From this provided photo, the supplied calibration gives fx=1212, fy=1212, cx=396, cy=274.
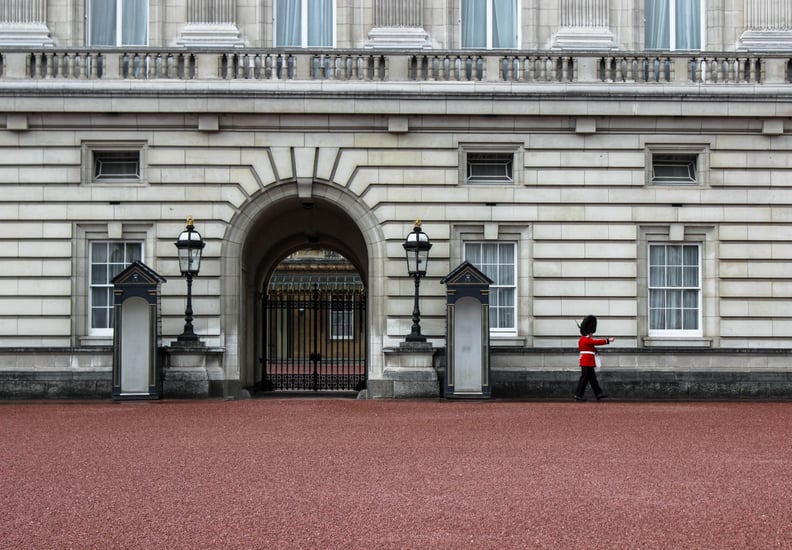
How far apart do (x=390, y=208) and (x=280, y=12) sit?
14.4 feet

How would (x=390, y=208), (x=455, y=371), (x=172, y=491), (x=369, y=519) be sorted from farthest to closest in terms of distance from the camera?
(x=390, y=208) → (x=455, y=371) → (x=172, y=491) → (x=369, y=519)

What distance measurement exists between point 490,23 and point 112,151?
24.3ft

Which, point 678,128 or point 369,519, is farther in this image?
point 678,128

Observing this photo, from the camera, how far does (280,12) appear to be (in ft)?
74.7

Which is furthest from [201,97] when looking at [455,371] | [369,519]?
[369,519]

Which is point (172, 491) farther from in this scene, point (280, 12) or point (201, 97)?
point (280, 12)

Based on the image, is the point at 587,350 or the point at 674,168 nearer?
the point at 587,350

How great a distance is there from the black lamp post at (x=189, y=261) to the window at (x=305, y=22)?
4.28 meters

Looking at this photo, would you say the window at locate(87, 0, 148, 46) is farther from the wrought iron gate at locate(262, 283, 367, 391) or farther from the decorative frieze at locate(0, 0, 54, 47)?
the wrought iron gate at locate(262, 283, 367, 391)

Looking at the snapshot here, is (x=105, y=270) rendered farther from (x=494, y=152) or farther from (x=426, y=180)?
(x=494, y=152)

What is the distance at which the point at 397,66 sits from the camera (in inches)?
856

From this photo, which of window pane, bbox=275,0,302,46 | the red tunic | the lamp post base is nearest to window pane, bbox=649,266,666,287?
the red tunic

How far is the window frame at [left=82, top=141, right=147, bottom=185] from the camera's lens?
21750mm

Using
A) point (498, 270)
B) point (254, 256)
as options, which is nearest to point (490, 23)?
point (498, 270)
